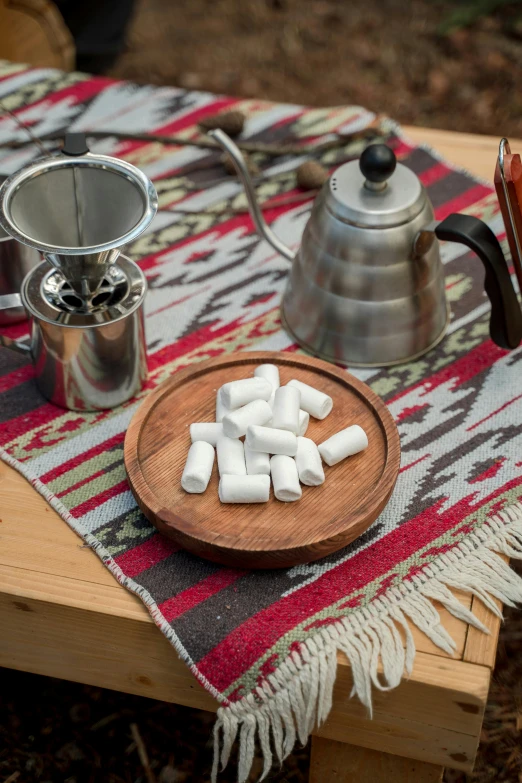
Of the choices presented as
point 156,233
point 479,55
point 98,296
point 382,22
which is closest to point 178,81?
point 382,22

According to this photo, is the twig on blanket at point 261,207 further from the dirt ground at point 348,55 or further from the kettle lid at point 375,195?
the dirt ground at point 348,55

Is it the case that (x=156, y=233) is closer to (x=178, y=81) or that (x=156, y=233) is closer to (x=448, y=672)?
(x=448, y=672)

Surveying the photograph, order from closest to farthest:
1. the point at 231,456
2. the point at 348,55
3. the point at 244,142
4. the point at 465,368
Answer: the point at 231,456 → the point at 465,368 → the point at 244,142 → the point at 348,55

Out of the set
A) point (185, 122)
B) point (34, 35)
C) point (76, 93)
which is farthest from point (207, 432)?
point (34, 35)

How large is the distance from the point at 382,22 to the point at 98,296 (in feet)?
7.31

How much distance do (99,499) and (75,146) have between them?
1.27 feet

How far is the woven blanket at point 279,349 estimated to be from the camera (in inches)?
31.1

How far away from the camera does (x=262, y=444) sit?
2.82 ft

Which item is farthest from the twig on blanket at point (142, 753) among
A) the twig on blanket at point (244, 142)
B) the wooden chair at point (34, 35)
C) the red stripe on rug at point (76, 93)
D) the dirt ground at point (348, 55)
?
the dirt ground at point (348, 55)

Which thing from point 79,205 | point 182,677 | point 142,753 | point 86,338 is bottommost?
point 142,753

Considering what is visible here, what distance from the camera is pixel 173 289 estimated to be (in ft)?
3.92

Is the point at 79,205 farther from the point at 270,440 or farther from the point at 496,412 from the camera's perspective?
the point at 496,412

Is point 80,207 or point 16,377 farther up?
point 80,207

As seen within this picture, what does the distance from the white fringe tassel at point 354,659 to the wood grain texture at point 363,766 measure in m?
0.08
